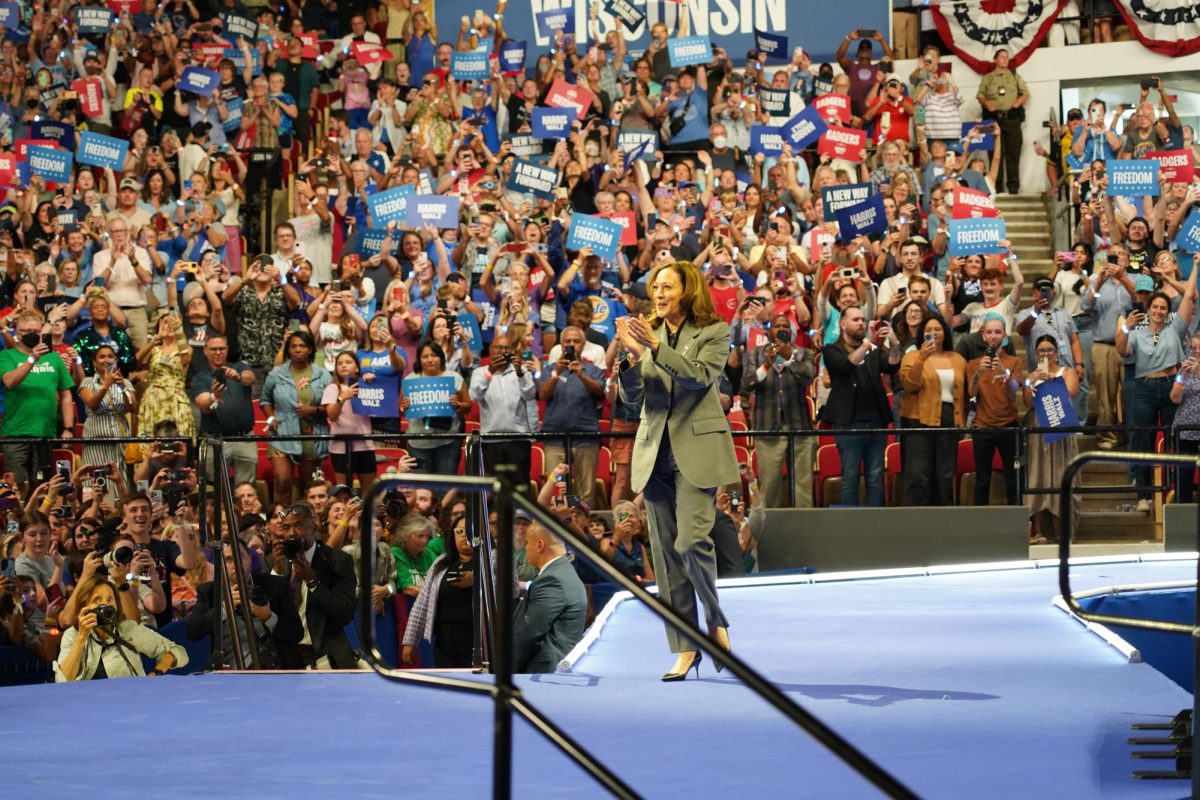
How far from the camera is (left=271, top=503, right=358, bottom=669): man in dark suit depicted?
930 centimetres

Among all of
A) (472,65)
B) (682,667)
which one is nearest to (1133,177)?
(472,65)

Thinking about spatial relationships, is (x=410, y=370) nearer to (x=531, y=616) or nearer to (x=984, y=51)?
(x=531, y=616)

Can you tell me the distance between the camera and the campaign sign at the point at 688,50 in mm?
17906

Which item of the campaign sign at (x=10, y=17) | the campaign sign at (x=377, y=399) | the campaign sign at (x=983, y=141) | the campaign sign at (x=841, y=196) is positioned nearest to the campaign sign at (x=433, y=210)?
the campaign sign at (x=377, y=399)

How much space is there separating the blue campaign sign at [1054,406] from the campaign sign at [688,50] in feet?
23.9

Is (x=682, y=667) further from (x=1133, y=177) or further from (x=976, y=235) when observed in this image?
(x=1133, y=177)

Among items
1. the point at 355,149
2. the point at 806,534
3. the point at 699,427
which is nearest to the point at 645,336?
the point at 699,427

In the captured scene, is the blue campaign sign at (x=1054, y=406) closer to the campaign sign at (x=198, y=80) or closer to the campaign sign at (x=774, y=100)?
the campaign sign at (x=774, y=100)

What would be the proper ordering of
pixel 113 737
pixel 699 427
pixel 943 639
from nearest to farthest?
1. pixel 113 737
2. pixel 699 427
3. pixel 943 639

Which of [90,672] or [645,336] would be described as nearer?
[645,336]

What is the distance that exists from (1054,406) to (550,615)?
522 centimetres

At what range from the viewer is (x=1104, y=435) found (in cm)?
1302

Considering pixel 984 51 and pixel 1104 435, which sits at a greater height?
pixel 984 51

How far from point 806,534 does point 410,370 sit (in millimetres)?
3378
